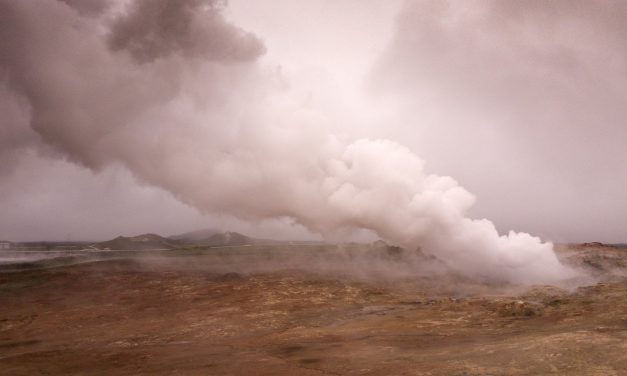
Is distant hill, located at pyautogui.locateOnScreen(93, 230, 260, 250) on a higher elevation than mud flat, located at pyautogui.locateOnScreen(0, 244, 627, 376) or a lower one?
higher

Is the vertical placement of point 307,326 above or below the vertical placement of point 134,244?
below

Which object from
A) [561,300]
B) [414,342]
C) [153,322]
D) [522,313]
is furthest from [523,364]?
[153,322]

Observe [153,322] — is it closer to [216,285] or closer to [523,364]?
[216,285]

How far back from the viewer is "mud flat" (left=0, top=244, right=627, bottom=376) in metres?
14.4

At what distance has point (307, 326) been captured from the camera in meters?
21.6

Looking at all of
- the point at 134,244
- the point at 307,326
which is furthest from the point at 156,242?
the point at 307,326

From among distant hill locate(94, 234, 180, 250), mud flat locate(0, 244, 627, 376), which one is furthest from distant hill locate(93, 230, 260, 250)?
mud flat locate(0, 244, 627, 376)

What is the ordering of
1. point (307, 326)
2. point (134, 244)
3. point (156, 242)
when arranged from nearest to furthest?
point (307, 326)
point (134, 244)
point (156, 242)

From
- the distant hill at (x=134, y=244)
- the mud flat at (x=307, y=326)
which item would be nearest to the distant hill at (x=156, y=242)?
the distant hill at (x=134, y=244)

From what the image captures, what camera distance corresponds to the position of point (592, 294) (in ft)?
80.3

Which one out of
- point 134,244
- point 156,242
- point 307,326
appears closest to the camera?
point 307,326

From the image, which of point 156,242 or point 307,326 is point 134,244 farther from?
point 307,326

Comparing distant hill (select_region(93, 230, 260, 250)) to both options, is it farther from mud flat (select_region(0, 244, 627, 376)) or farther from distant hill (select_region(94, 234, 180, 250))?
mud flat (select_region(0, 244, 627, 376))

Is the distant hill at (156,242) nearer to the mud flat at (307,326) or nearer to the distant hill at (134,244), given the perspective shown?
the distant hill at (134,244)
